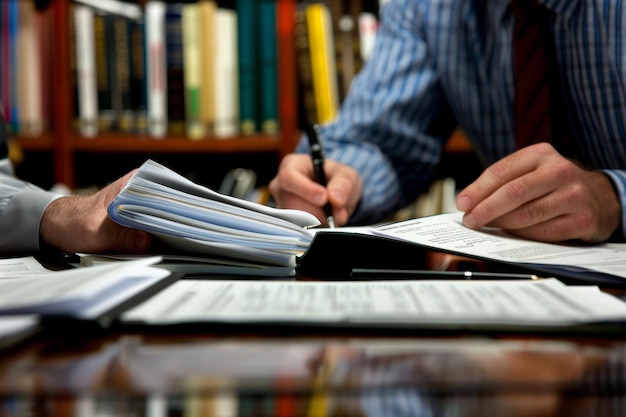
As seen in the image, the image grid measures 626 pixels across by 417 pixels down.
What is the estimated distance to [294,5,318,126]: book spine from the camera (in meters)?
1.72

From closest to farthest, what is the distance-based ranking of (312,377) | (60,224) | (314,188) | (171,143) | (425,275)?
1. (312,377)
2. (425,275)
3. (60,224)
4. (314,188)
5. (171,143)

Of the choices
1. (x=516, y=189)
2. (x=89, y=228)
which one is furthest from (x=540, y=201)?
(x=89, y=228)

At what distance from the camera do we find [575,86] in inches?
39.4

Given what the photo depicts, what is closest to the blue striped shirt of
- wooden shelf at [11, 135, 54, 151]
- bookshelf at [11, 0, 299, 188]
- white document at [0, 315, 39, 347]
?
bookshelf at [11, 0, 299, 188]

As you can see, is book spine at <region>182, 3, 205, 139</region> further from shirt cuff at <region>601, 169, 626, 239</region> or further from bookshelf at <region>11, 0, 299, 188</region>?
shirt cuff at <region>601, 169, 626, 239</region>

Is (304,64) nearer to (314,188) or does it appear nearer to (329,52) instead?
(329,52)

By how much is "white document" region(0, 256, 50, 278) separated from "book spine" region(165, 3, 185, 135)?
114 centimetres

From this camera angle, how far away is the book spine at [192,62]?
171 centimetres

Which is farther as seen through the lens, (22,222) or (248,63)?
(248,63)

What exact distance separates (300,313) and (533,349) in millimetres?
121

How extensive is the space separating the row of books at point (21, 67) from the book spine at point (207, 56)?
0.43 metres

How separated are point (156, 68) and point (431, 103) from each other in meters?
0.81

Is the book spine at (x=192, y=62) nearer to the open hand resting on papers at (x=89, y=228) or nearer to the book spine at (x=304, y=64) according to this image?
the book spine at (x=304, y=64)

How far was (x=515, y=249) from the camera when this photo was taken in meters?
0.59
